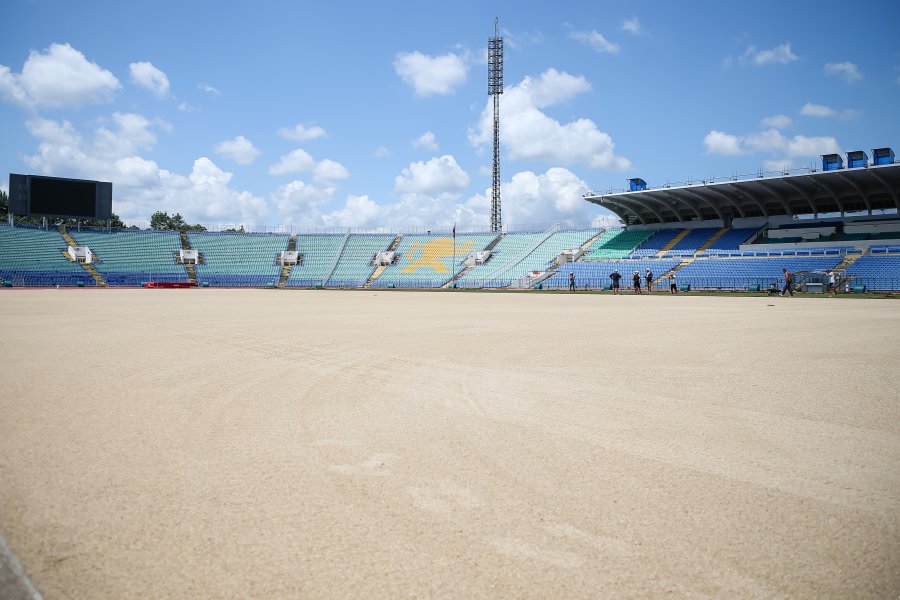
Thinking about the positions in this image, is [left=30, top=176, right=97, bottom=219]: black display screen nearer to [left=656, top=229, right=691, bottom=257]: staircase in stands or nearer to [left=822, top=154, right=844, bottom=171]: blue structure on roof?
[left=656, top=229, right=691, bottom=257]: staircase in stands

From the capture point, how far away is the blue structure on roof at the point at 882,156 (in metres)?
41.0

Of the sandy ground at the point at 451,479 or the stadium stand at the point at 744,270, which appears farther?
the stadium stand at the point at 744,270

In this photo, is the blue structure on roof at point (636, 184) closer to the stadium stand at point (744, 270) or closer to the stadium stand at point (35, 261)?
the stadium stand at point (744, 270)

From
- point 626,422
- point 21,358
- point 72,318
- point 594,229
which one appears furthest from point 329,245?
point 626,422

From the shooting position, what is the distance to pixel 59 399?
5090 mm

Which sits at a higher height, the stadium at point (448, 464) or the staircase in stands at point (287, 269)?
the staircase in stands at point (287, 269)

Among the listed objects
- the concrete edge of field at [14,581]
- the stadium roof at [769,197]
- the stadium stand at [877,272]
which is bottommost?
the concrete edge of field at [14,581]

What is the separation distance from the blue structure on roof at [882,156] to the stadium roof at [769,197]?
774 mm

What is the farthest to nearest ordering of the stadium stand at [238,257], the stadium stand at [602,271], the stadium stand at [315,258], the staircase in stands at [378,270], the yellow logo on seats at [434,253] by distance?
1. the stadium stand at [315,258]
2. the yellow logo on seats at [434,253]
3. the stadium stand at [238,257]
4. the staircase in stands at [378,270]
5. the stadium stand at [602,271]

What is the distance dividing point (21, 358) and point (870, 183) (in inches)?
2171

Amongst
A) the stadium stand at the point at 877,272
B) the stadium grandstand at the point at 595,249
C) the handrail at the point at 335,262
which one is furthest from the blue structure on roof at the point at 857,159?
the handrail at the point at 335,262

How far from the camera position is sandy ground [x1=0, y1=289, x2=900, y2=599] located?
222 cm

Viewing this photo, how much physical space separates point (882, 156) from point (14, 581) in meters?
54.4

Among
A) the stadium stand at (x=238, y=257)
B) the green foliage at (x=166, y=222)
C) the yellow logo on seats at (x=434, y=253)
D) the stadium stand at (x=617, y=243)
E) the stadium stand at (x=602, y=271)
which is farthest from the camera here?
the green foliage at (x=166, y=222)
